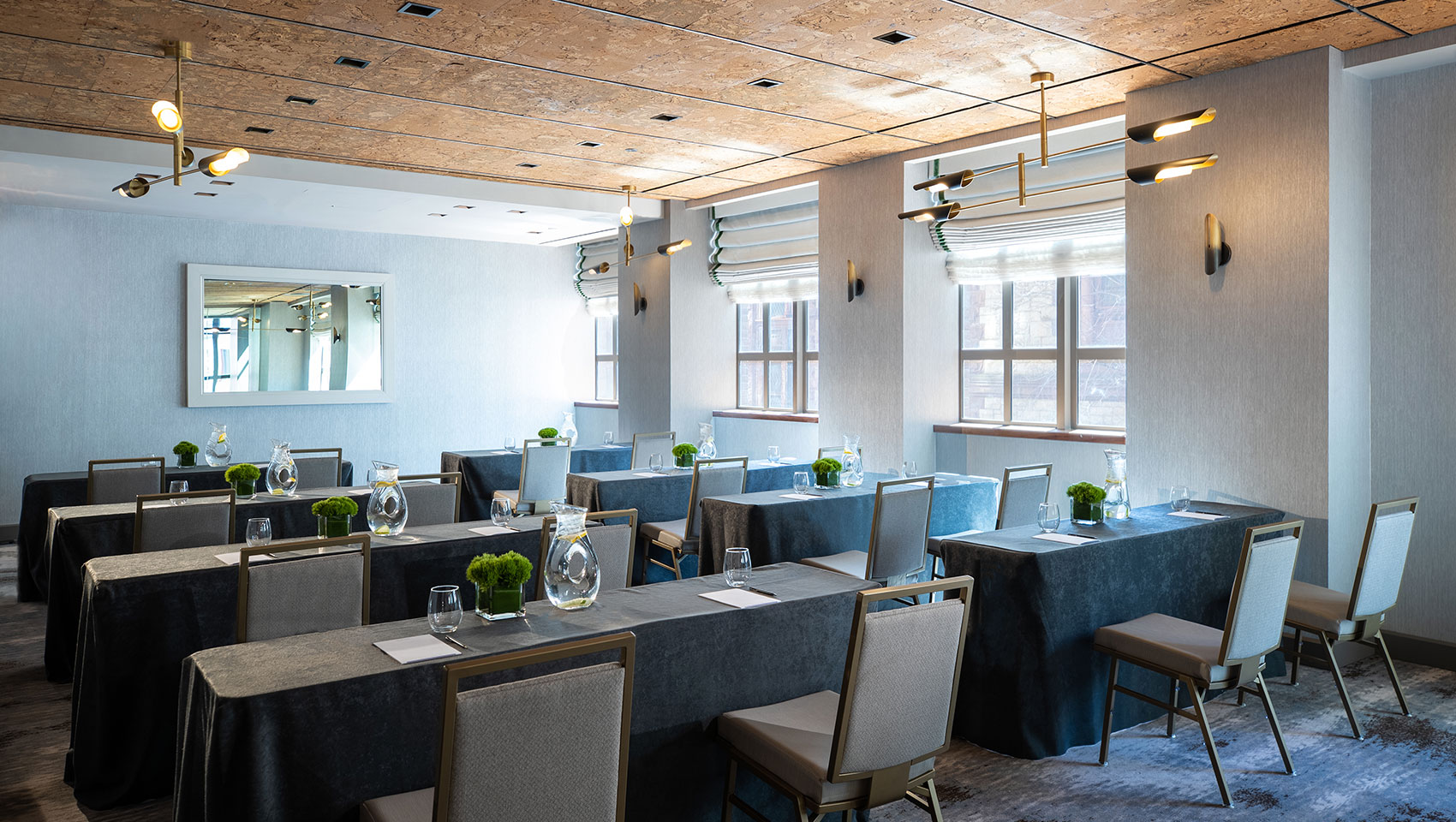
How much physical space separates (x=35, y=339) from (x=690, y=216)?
578 centimetres

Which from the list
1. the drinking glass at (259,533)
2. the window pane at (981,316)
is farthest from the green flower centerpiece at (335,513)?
the window pane at (981,316)

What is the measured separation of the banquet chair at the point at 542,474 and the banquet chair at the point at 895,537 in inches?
110

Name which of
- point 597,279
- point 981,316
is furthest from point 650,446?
point 597,279

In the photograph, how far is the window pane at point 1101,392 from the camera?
6.09 meters

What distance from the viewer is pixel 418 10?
390cm

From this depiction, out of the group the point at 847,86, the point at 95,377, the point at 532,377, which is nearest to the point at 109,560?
the point at 847,86

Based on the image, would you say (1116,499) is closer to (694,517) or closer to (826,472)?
(826,472)

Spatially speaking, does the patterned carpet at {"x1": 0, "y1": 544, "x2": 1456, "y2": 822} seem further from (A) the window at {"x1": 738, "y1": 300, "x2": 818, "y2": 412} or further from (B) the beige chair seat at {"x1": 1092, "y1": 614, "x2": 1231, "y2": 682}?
(A) the window at {"x1": 738, "y1": 300, "x2": 818, "y2": 412}

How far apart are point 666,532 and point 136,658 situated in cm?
291

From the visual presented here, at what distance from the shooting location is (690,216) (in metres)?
8.88

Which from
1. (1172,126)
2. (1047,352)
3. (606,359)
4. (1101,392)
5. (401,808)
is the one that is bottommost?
(401,808)

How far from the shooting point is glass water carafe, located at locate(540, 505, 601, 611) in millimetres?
2592

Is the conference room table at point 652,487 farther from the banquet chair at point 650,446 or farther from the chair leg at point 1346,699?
the chair leg at point 1346,699

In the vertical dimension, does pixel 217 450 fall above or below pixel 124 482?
above
